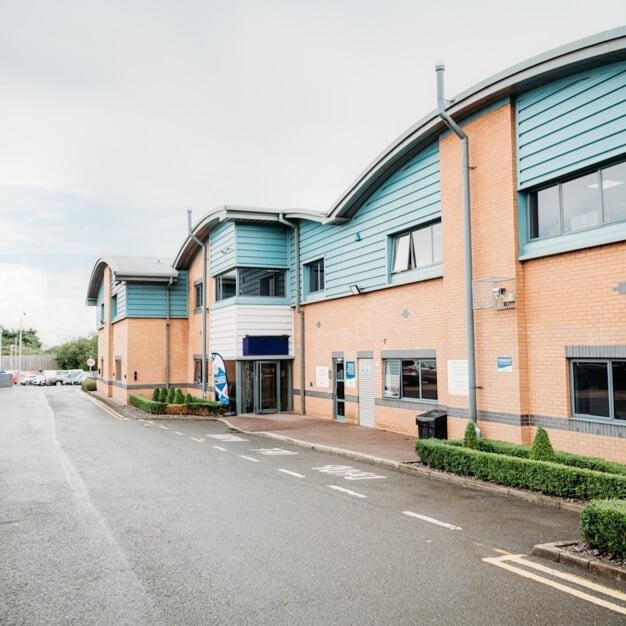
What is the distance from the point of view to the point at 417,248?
55.6ft

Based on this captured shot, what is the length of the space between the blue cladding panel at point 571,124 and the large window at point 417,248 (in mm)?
3559

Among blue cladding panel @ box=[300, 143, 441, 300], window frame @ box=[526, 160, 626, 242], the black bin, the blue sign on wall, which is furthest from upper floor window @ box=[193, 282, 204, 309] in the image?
window frame @ box=[526, 160, 626, 242]

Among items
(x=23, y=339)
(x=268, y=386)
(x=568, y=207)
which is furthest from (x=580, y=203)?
(x=23, y=339)

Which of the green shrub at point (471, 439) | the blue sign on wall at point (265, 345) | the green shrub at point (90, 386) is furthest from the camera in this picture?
the green shrub at point (90, 386)

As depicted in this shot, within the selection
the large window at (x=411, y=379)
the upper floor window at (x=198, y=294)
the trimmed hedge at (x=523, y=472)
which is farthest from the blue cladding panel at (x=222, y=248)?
the trimmed hedge at (x=523, y=472)

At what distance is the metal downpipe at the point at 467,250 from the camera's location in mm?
13430

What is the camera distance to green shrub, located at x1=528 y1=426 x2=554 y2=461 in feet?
32.6

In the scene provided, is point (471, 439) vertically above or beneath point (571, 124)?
beneath

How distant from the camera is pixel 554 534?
760cm

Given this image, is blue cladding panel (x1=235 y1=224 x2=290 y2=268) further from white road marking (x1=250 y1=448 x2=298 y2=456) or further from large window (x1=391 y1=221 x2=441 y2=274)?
white road marking (x1=250 y1=448 x2=298 y2=456)

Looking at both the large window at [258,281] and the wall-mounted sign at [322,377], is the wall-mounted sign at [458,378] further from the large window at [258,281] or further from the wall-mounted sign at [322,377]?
the large window at [258,281]

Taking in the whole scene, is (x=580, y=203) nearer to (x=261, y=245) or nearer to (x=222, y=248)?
(x=261, y=245)

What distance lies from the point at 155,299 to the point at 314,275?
470 inches

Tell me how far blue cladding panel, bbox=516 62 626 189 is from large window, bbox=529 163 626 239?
0.32 meters
